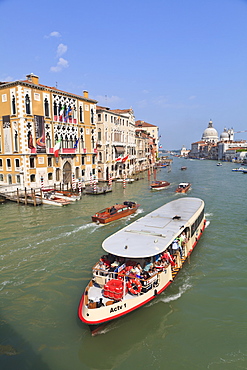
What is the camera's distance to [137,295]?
31.2 ft

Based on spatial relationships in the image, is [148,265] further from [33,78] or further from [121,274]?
[33,78]

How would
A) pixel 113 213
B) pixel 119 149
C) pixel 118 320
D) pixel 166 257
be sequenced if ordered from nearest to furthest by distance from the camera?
pixel 118 320 < pixel 166 257 < pixel 113 213 < pixel 119 149

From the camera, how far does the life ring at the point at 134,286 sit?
31.3 ft

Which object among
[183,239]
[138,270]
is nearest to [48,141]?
[183,239]

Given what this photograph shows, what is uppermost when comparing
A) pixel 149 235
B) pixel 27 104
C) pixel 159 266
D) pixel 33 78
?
pixel 33 78

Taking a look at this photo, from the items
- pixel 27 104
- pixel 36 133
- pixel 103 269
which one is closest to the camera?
pixel 103 269

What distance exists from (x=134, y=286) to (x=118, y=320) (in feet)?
4.04

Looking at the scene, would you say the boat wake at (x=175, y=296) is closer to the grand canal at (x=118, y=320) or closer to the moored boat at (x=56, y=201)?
the grand canal at (x=118, y=320)

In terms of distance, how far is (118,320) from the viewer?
9.37 metres

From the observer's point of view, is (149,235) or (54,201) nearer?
(149,235)

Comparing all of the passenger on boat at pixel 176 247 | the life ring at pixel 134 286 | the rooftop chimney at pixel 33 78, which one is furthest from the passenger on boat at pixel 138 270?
the rooftop chimney at pixel 33 78

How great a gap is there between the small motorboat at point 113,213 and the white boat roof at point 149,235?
590cm

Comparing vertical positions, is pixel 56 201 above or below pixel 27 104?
below

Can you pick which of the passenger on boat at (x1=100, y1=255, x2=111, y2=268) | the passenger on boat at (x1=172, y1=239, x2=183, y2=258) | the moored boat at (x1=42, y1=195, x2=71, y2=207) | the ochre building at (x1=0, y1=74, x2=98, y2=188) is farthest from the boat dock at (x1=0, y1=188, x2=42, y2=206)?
the passenger on boat at (x1=172, y1=239, x2=183, y2=258)
